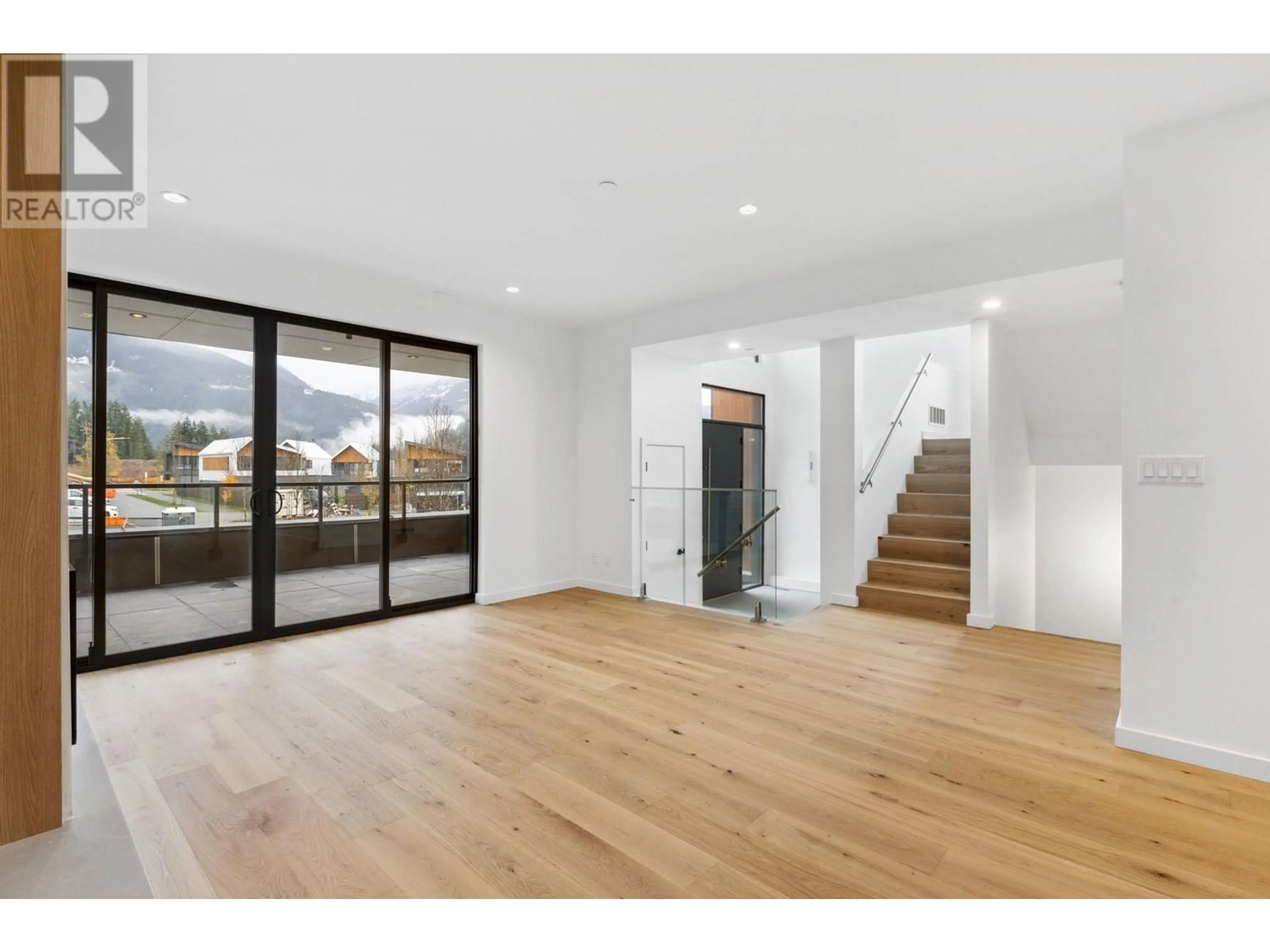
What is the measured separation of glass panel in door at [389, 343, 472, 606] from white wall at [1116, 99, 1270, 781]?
4.72 metres

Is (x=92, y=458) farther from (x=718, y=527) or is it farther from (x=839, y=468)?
(x=839, y=468)

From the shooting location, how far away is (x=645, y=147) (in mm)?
2689

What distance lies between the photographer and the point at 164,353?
153 inches

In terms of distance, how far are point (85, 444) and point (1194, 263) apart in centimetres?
582

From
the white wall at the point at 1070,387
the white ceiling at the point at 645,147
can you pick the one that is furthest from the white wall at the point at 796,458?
the white ceiling at the point at 645,147

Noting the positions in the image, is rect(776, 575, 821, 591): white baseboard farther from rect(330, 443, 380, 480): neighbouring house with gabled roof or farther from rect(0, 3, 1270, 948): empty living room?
rect(330, 443, 380, 480): neighbouring house with gabled roof

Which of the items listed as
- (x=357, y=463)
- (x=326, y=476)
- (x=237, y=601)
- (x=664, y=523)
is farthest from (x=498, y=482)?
(x=237, y=601)

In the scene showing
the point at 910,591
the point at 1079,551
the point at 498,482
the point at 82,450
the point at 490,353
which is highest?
the point at 490,353

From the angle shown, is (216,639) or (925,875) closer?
(925,875)

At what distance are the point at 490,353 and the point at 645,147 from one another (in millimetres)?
3181

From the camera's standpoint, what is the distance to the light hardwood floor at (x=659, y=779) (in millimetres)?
1760
